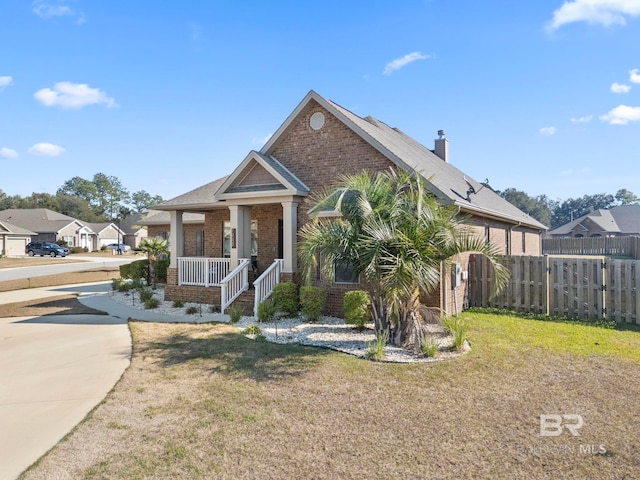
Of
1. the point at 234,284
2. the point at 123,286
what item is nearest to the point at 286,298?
the point at 234,284

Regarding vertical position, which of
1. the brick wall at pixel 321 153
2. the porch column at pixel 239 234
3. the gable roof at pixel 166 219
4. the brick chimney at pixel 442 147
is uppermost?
the brick chimney at pixel 442 147

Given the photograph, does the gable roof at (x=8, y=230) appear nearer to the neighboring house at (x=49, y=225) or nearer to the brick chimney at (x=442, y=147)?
the neighboring house at (x=49, y=225)

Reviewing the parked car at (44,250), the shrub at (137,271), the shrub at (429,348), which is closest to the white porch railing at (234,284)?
the shrub at (429,348)

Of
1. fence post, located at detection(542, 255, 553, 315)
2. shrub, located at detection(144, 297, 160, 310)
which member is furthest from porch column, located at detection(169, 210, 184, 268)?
fence post, located at detection(542, 255, 553, 315)

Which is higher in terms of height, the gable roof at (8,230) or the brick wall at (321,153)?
the brick wall at (321,153)

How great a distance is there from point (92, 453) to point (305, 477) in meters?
2.35

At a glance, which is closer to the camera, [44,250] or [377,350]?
[377,350]

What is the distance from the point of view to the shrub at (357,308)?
32.1 ft

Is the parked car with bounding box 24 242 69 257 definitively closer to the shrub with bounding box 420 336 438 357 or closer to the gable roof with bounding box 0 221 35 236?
the gable roof with bounding box 0 221 35 236

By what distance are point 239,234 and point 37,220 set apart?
64997mm

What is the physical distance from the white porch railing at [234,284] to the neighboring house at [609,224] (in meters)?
58.3

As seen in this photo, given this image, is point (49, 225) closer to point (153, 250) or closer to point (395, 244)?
point (153, 250)

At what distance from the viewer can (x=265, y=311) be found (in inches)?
432

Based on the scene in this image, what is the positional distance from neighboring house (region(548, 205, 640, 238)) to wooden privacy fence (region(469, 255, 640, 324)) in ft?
174
